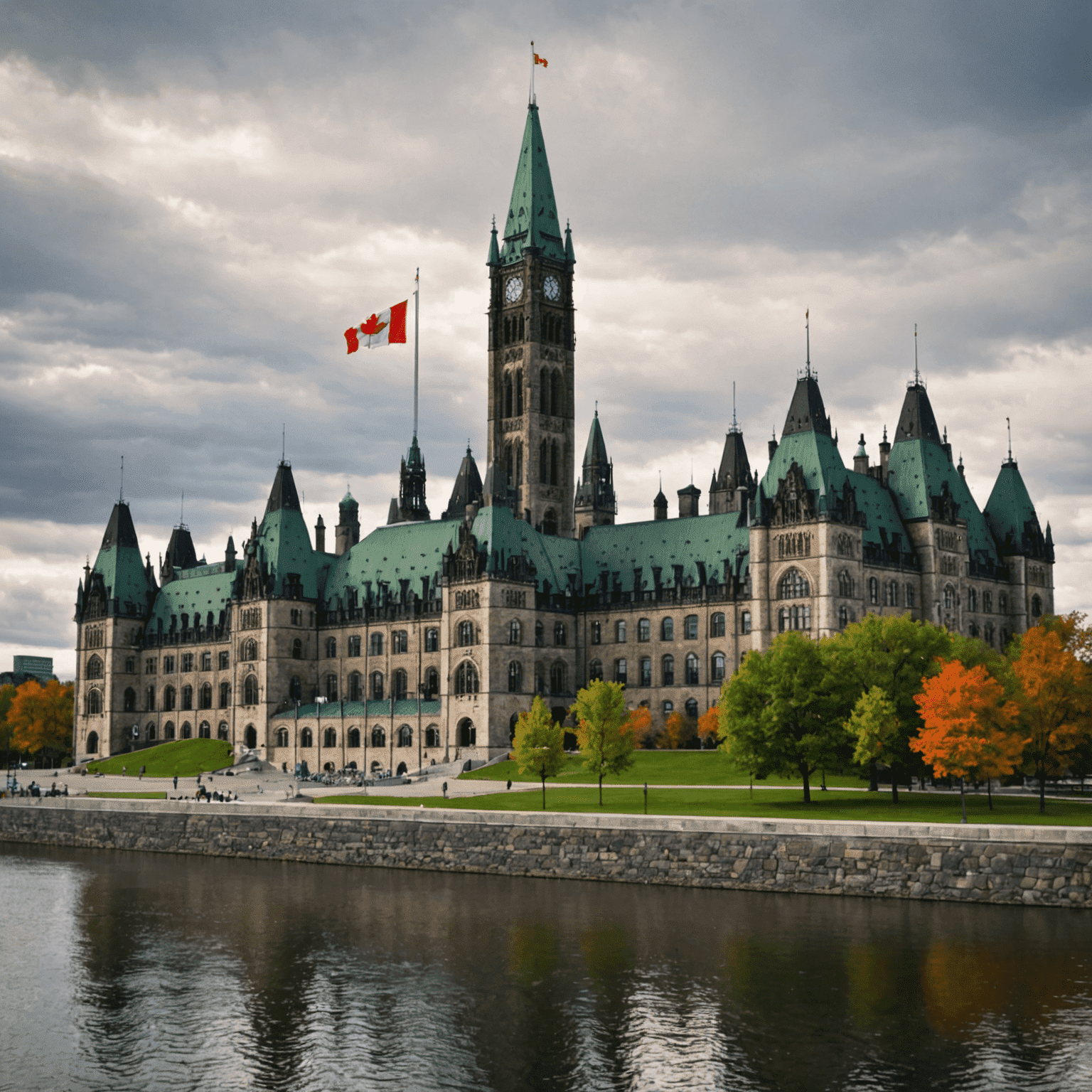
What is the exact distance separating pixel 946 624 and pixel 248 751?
73.7 meters

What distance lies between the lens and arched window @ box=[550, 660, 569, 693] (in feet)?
461

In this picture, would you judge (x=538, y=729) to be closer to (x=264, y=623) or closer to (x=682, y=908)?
(x=682, y=908)

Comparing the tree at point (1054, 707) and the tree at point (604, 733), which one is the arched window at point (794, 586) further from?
the tree at point (1054, 707)

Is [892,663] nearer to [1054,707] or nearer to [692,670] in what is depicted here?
[1054,707]

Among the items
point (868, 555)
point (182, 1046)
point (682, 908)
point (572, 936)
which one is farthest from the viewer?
point (868, 555)

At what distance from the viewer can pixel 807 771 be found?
8181cm

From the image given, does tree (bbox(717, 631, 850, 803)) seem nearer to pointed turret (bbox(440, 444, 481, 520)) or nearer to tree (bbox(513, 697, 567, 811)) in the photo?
tree (bbox(513, 697, 567, 811))

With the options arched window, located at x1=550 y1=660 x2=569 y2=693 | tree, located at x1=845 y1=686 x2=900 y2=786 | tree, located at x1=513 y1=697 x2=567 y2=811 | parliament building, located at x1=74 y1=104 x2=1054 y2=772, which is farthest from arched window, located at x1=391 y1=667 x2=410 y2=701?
tree, located at x1=845 y1=686 x2=900 y2=786

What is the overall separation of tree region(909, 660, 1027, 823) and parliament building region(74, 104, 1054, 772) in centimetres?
4682

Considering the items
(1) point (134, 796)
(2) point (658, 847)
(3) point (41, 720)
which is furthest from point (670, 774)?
(3) point (41, 720)

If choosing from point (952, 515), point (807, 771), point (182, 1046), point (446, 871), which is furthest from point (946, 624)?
point (182, 1046)

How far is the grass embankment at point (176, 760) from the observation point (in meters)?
144

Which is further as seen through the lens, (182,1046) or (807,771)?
(807,771)

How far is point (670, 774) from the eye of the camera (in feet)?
346
